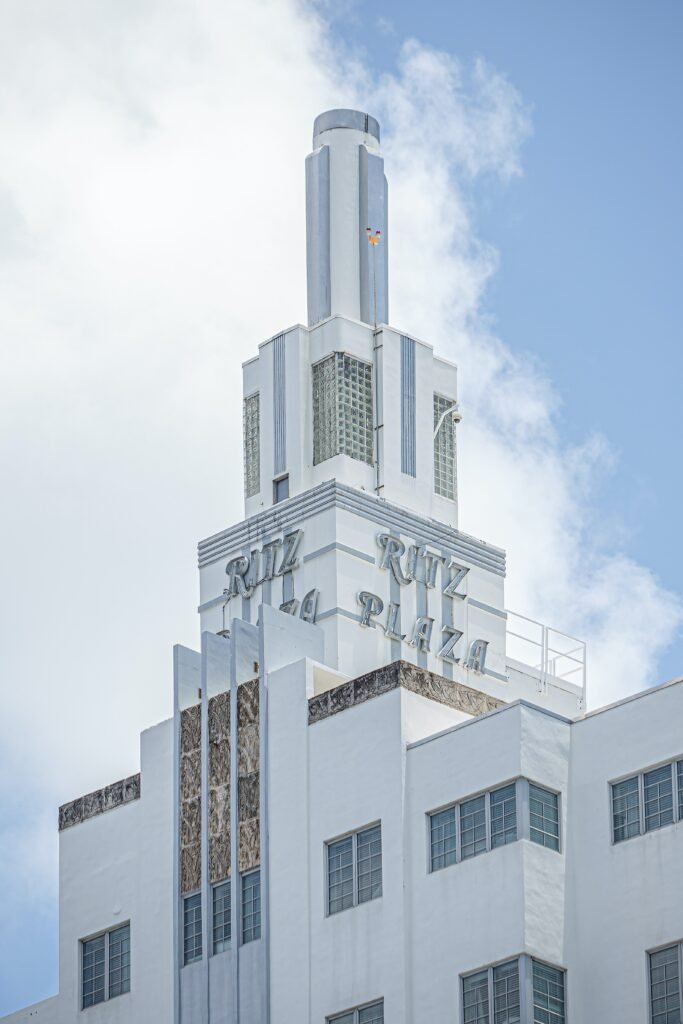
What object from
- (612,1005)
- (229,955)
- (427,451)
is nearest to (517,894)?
(612,1005)

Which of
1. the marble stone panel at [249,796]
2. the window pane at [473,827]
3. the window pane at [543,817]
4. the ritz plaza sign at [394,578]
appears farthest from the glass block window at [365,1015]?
the ritz plaza sign at [394,578]

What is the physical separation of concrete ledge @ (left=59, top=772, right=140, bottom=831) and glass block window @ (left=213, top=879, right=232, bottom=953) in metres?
5.09

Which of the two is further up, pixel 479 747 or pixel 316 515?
pixel 316 515

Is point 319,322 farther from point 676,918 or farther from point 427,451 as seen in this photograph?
point 676,918

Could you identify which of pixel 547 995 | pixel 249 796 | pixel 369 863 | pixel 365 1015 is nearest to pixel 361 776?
pixel 369 863

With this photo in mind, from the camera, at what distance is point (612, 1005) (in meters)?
56.2

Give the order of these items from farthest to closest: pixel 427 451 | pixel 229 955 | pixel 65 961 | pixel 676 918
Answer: pixel 427 451
pixel 65 961
pixel 229 955
pixel 676 918

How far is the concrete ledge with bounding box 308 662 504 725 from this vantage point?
6156cm

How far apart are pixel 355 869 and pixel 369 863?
461 mm

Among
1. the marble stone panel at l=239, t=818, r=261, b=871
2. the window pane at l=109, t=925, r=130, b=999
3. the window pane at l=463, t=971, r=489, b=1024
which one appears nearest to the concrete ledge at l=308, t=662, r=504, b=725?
the marble stone panel at l=239, t=818, r=261, b=871

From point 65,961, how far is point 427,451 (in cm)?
1839

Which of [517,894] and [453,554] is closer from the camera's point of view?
[517,894]

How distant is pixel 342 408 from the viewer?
7281cm

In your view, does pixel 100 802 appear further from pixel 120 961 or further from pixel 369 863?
pixel 369 863
